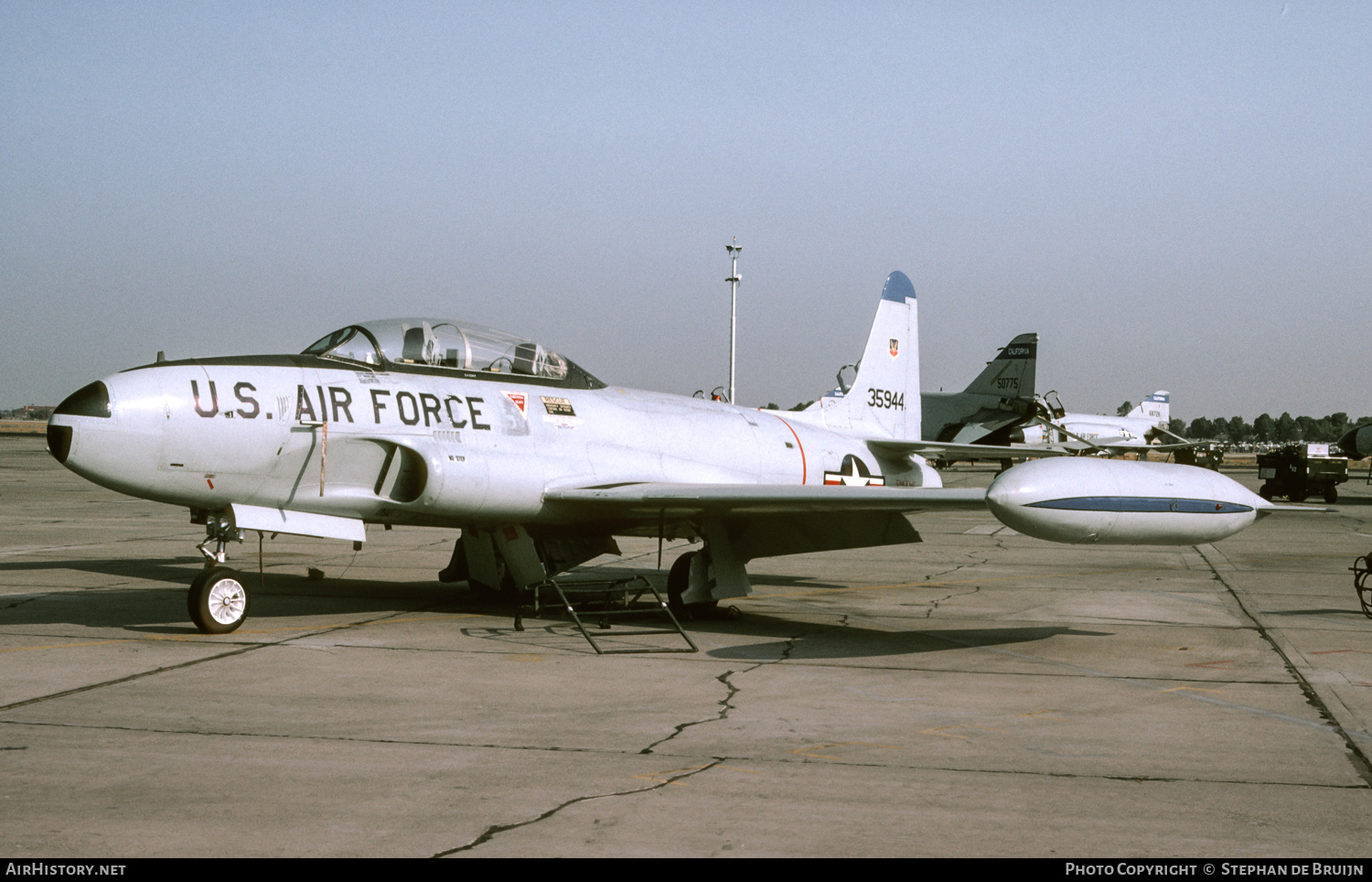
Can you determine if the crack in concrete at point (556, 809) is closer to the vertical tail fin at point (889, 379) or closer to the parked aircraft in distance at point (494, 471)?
the parked aircraft in distance at point (494, 471)

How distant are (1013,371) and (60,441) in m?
48.6

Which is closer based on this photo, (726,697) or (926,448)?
(726,697)

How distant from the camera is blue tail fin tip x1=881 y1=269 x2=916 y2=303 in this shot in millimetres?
16094

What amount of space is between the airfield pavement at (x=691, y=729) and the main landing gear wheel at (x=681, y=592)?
0.40m

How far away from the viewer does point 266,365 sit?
975 centimetres

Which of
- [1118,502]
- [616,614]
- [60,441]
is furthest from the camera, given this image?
[616,614]

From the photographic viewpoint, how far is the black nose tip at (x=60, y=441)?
8578 mm

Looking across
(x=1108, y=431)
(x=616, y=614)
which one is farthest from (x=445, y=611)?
(x=1108, y=431)

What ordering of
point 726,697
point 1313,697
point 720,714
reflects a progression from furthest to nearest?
point 1313,697, point 726,697, point 720,714

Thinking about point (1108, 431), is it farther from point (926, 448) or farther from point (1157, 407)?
point (926, 448)

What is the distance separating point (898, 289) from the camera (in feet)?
53.4

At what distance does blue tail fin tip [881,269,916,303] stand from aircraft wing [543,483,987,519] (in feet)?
20.4

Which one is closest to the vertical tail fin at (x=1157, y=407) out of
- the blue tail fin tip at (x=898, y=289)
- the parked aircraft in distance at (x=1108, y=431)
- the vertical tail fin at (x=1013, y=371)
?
the parked aircraft in distance at (x=1108, y=431)
